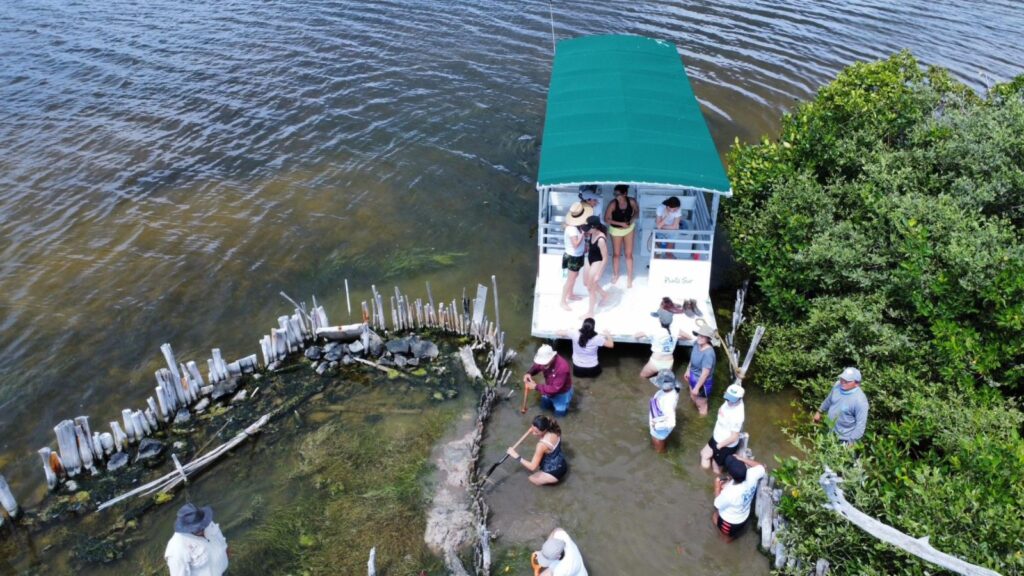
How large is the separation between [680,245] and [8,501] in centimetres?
1229

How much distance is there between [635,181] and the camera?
1284 centimetres

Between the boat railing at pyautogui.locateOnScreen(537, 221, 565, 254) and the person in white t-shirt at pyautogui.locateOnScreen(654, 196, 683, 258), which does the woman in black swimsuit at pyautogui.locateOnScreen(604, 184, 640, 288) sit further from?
the boat railing at pyautogui.locateOnScreen(537, 221, 565, 254)

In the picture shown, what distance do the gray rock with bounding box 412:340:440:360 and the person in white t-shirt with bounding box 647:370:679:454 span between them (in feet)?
14.5

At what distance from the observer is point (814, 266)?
12422 mm

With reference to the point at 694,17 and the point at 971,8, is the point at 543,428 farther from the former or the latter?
the point at 971,8

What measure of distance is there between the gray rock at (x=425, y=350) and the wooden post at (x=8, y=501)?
21.5 feet

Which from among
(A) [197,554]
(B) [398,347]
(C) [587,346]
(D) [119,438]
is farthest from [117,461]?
(C) [587,346]

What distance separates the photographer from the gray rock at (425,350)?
1328 centimetres

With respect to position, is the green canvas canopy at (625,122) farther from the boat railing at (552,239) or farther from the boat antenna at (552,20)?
the boat antenna at (552,20)

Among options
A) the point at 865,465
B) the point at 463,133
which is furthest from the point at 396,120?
the point at 865,465

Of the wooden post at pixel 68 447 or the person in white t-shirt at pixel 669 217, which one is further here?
the person in white t-shirt at pixel 669 217

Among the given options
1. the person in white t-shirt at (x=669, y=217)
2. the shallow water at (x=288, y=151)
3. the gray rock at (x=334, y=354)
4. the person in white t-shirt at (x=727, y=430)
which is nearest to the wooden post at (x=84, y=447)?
the shallow water at (x=288, y=151)

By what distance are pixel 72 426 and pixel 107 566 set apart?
7.06 ft

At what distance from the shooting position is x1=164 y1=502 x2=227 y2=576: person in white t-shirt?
7863 mm
